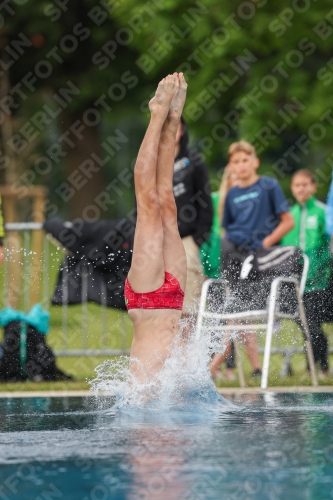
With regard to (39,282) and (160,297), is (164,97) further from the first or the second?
(39,282)

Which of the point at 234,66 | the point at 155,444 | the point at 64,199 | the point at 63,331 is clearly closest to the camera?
the point at 155,444

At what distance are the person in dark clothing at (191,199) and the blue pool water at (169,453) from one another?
9.24 feet

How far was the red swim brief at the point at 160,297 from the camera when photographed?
6352 millimetres

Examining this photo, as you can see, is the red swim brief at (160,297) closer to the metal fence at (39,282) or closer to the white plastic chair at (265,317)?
the white plastic chair at (265,317)

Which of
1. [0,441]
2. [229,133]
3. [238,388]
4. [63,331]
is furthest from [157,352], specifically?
[229,133]

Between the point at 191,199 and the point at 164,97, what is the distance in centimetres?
301

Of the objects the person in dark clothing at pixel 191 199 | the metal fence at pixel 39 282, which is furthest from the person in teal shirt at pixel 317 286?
the metal fence at pixel 39 282

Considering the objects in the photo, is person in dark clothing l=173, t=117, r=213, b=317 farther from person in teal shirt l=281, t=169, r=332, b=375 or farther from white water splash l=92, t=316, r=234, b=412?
white water splash l=92, t=316, r=234, b=412

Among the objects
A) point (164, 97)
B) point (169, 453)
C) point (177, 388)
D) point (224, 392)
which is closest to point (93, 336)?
point (224, 392)

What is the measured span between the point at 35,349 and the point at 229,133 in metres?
8.52

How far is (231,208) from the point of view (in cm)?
1008

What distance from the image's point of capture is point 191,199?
31.0ft

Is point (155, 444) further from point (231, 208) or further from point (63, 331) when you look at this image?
point (63, 331)

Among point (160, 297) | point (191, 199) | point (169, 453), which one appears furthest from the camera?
point (191, 199)
